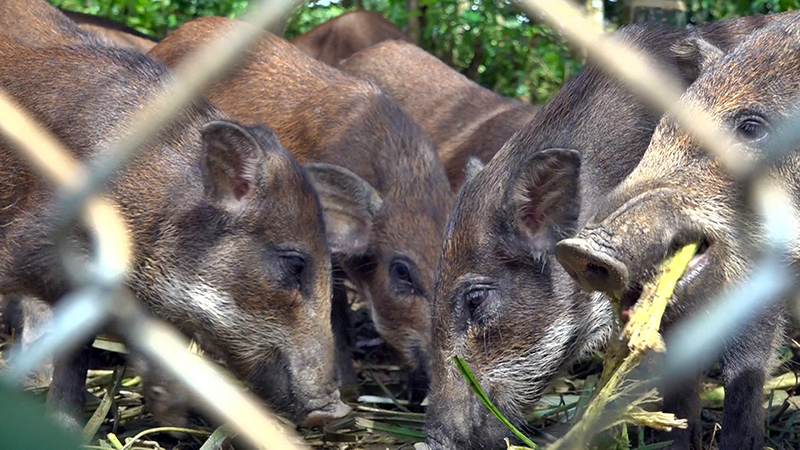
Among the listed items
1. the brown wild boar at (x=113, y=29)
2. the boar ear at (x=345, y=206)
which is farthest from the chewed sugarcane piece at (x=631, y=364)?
the brown wild boar at (x=113, y=29)

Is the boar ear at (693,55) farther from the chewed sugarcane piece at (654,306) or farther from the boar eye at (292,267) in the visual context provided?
the boar eye at (292,267)

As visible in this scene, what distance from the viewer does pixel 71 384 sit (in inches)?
160

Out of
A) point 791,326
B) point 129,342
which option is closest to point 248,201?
point 129,342

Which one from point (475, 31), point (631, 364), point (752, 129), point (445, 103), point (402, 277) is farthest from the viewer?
point (475, 31)

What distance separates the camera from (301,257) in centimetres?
419

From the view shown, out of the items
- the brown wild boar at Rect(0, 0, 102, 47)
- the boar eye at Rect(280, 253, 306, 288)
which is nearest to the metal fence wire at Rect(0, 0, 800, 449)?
the boar eye at Rect(280, 253, 306, 288)

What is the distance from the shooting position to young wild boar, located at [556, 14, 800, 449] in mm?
2900

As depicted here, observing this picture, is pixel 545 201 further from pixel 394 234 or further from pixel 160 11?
pixel 160 11

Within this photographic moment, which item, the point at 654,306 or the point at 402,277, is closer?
the point at 654,306

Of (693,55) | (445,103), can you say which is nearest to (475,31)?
(445,103)

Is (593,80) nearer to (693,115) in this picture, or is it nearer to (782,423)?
(693,115)

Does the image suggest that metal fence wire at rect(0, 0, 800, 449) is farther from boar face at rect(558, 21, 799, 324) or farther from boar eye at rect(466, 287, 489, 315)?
boar eye at rect(466, 287, 489, 315)

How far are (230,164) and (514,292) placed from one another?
1.35m

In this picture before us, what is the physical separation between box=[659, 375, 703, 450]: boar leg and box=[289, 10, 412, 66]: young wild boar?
202 inches
